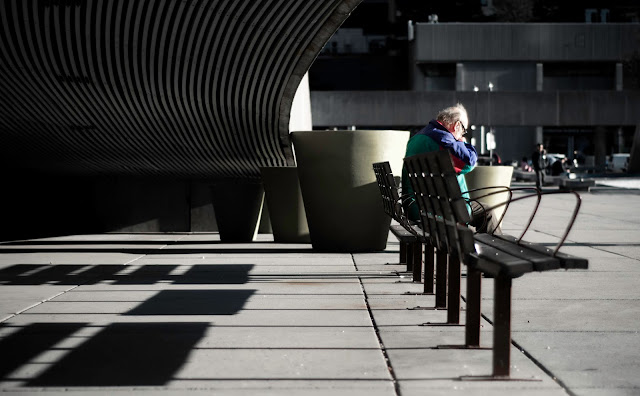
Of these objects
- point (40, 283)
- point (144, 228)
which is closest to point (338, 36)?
point (144, 228)

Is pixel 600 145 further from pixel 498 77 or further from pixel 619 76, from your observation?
pixel 498 77

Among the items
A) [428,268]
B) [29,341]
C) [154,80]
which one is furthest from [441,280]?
[154,80]

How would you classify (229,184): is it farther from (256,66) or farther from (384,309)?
(384,309)

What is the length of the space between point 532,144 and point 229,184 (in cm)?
6714

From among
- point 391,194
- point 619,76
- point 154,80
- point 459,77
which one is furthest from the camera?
point 619,76

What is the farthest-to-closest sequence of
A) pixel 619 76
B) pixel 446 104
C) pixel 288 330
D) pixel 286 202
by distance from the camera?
pixel 619 76 → pixel 446 104 → pixel 286 202 → pixel 288 330

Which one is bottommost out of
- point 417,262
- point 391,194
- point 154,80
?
point 417,262

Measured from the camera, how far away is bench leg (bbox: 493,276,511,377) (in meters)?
5.05

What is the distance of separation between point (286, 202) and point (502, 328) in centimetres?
955

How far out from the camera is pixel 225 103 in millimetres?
14047

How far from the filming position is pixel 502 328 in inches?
200

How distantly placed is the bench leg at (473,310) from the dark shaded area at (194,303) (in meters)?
1.98

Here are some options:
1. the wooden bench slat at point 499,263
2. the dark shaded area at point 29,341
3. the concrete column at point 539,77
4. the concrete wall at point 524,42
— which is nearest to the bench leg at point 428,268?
the wooden bench slat at point 499,263

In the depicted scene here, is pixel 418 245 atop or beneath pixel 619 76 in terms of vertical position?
beneath
